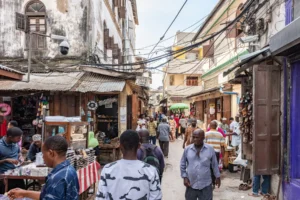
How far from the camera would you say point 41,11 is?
1402 cm

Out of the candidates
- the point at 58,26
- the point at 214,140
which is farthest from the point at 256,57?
the point at 58,26

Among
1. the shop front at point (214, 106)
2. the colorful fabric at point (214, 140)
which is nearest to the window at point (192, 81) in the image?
the shop front at point (214, 106)

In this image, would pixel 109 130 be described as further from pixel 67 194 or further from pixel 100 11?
pixel 67 194

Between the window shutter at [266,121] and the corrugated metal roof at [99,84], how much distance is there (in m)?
5.72

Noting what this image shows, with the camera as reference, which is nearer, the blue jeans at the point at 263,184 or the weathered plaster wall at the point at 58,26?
the blue jeans at the point at 263,184

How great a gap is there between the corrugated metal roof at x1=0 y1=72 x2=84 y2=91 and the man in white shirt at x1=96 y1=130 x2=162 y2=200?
28.0 ft

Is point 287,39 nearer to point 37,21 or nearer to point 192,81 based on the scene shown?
point 37,21

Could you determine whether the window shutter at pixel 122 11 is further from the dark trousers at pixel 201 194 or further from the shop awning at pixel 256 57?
the dark trousers at pixel 201 194

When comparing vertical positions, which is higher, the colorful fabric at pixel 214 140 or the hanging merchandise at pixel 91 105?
the hanging merchandise at pixel 91 105

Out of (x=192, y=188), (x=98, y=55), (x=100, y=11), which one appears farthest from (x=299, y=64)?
(x=100, y=11)

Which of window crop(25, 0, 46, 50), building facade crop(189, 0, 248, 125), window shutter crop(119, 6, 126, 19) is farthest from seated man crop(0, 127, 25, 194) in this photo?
window shutter crop(119, 6, 126, 19)

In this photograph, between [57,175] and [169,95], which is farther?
[169,95]

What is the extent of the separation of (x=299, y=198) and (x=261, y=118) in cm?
170

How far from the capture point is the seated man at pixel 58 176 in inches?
103
